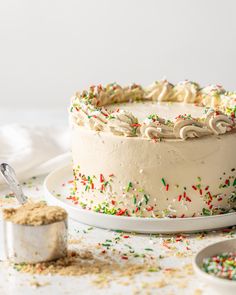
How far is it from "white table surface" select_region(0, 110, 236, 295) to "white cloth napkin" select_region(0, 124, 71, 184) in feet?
3.61

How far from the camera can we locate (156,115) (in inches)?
171

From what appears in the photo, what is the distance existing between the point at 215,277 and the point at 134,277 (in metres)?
0.47

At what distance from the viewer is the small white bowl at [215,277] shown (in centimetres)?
333

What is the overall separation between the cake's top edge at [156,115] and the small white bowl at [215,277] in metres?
0.69

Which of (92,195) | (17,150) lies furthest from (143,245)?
(17,150)

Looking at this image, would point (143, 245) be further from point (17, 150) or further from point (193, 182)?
point (17, 150)

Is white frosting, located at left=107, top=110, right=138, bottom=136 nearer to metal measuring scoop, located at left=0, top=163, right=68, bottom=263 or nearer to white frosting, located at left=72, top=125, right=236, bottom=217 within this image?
white frosting, located at left=72, top=125, right=236, bottom=217

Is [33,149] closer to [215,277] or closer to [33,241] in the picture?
[33,241]

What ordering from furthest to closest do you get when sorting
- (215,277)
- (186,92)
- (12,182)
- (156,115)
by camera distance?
1. (186,92)
2. (12,182)
3. (156,115)
4. (215,277)

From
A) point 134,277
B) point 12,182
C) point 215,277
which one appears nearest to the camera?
point 215,277

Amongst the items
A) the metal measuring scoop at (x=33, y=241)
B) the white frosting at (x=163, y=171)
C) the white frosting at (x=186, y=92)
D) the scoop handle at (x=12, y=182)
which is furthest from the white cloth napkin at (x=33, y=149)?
the metal measuring scoop at (x=33, y=241)

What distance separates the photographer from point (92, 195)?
4465 millimetres

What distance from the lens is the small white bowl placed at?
3.33 meters

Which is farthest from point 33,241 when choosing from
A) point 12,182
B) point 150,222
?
point 12,182
